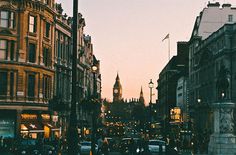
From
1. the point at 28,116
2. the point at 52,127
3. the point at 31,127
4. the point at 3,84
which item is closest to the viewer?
the point at 3,84

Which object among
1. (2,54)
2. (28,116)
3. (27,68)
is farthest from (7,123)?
(2,54)

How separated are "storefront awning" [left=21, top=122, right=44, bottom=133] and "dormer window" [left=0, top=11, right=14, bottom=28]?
38.8 feet

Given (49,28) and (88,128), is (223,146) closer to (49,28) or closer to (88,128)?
(49,28)

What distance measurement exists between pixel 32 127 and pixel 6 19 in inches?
521

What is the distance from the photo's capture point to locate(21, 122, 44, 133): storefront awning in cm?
5609

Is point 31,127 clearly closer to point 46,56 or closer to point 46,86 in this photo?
point 46,86

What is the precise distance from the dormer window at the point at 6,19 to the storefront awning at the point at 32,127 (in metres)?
11.8

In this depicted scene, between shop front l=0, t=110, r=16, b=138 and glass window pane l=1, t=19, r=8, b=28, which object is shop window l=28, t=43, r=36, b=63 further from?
shop front l=0, t=110, r=16, b=138

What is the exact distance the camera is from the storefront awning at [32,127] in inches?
2208

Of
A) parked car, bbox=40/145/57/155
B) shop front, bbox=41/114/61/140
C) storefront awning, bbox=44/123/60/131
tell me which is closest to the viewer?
parked car, bbox=40/145/57/155

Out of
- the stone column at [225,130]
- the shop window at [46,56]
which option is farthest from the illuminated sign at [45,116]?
the stone column at [225,130]

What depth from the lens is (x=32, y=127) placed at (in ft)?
189

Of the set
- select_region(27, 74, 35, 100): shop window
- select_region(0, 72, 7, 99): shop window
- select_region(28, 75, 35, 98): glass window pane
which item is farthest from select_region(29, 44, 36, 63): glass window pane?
select_region(0, 72, 7, 99): shop window

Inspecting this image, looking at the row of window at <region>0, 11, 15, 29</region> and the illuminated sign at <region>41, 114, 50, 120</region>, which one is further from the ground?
the row of window at <region>0, 11, 15, 29</region>
